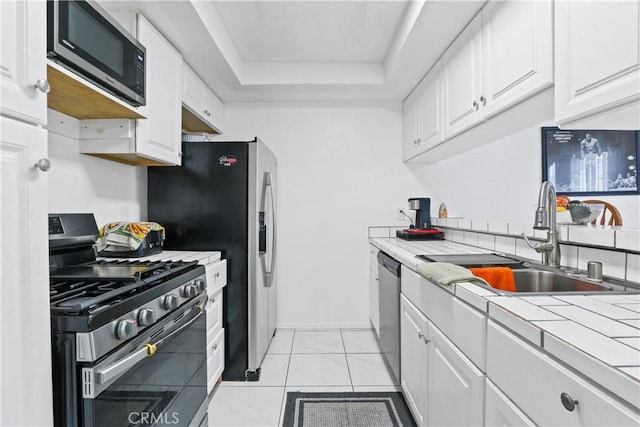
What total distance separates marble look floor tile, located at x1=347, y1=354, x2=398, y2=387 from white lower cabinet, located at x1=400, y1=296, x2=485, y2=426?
340 millimetres

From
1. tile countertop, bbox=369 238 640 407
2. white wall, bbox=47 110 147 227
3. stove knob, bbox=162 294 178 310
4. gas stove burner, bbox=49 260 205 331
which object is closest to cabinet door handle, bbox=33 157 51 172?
gas stove burner, bbox=49 260 205 331

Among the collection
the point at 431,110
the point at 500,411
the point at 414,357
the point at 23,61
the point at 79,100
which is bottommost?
the point at 414,357

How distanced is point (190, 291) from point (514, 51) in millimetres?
1808

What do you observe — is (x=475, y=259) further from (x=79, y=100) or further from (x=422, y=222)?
(x=79, y=100)

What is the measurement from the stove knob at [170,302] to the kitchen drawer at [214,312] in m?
0.60

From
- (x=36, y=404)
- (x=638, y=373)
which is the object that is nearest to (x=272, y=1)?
(x=36, y=404)

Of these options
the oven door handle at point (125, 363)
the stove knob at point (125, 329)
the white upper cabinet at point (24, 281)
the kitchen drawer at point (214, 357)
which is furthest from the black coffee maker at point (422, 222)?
the white upper cabinet at point (24, 281)

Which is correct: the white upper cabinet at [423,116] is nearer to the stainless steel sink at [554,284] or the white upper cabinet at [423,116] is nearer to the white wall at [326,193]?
the white wall at [326,193]

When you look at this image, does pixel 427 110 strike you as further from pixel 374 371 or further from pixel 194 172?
pixel 374 371

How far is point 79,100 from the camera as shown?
4.90 ft

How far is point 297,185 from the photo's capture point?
3.36 metres

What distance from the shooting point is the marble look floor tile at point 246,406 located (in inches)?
74.5

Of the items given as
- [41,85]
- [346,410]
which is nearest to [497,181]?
[346,410]

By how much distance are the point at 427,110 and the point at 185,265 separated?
81.6 inches
